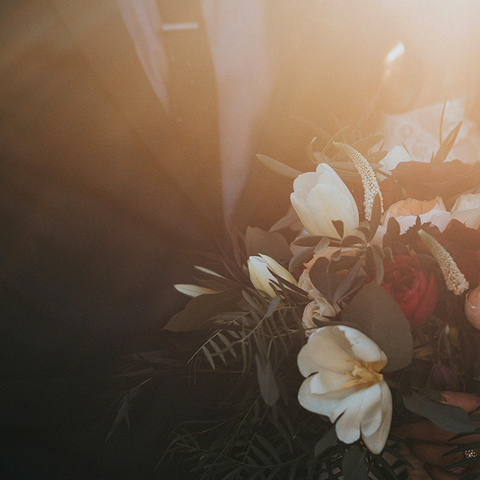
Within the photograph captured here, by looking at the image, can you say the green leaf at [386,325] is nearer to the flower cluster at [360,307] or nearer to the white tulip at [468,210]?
the flower cluster at [360,307]

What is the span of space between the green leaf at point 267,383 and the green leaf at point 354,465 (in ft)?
0.35

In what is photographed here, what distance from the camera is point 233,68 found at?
76 cm

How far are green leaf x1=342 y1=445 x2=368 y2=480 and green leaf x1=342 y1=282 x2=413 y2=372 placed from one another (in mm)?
103

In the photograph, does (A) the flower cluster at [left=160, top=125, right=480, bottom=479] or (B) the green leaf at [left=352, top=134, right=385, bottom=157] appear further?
(B) the green leaf at [left=352, top=134, right=385, bottom=157]

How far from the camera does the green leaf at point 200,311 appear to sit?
0.44 meters

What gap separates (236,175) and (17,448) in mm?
586

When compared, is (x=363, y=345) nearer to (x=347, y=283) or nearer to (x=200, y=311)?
(x=347, y=283)

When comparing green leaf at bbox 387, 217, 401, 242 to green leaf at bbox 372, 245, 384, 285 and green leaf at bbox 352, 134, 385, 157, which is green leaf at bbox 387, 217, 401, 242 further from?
green leaf at bbox 352, 134, 385, 157

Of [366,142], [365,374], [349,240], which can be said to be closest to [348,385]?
[365,374]

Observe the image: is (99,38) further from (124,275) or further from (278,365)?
(278,365)

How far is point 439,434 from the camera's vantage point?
0.41m

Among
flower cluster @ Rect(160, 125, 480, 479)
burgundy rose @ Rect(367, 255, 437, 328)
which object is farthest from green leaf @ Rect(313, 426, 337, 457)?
burgundy rose @ Rect(367, 255, 437, 328)

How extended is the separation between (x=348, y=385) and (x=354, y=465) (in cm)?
9

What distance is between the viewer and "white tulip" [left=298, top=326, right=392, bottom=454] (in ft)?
1.01
